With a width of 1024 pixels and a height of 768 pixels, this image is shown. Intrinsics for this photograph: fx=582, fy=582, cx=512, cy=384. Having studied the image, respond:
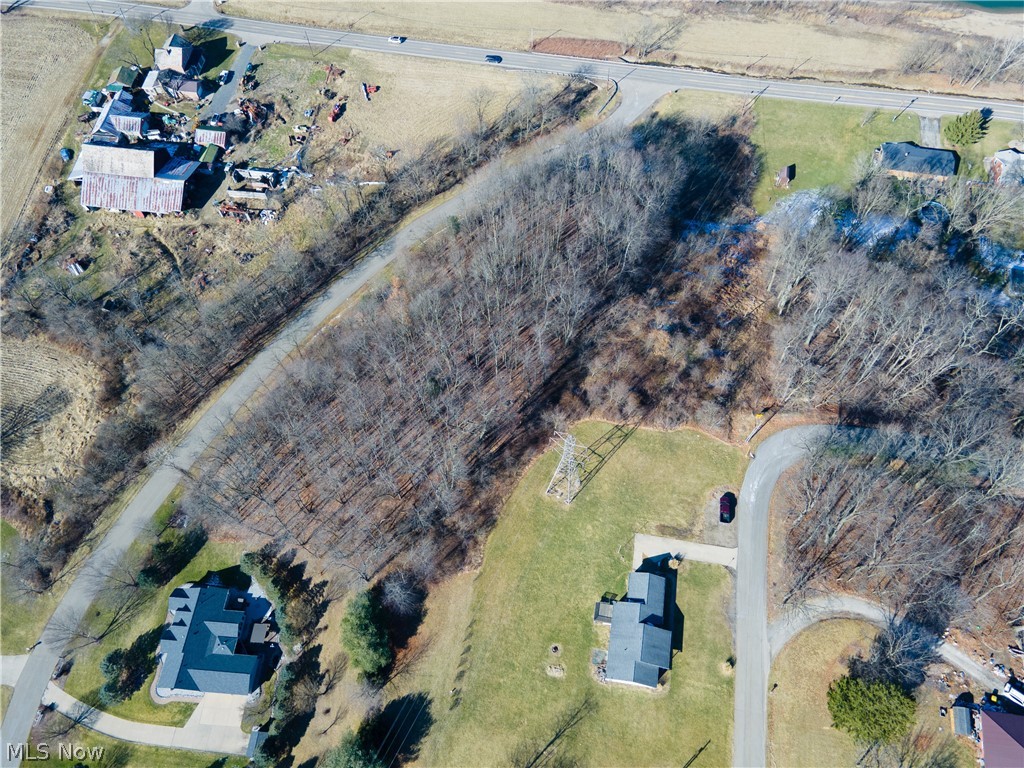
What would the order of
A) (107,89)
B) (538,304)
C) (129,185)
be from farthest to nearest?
(107,89)
(129,185)
(538,304)

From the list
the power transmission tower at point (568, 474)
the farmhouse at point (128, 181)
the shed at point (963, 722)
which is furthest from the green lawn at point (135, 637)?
the shed at point (963, 722)

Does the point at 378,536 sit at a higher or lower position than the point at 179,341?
lower

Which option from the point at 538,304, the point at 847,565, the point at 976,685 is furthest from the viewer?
the point at 538,304

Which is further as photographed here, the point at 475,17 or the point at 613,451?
the point at 475,17

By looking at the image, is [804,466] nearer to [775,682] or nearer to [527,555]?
[775,682]

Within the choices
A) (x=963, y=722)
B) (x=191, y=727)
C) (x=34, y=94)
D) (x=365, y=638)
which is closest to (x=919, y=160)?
(x=963, y=722)

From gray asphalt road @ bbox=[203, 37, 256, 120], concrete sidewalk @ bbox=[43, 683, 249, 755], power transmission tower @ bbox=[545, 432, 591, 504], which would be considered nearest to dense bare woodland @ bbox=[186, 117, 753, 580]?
power transmission tower @ bbox=[545, 432, 591, 504]

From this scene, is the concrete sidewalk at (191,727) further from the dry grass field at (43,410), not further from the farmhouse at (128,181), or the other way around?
the farmhouse at (128,181)

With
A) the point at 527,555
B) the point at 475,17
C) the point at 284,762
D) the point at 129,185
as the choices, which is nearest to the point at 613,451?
the point at 527,555
